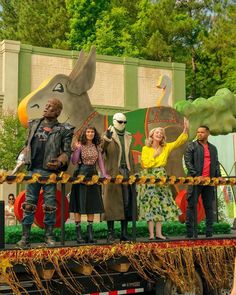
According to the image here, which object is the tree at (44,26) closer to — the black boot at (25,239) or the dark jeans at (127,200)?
the dark jeans at (127,200)

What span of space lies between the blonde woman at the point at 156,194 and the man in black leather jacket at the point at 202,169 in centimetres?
26

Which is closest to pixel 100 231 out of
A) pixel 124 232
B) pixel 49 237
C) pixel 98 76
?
pixel 124 232

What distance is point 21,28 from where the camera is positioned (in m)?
34.9

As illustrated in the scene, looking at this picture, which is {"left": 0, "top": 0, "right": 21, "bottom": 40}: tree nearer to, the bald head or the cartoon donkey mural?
the cartoon donkey mural

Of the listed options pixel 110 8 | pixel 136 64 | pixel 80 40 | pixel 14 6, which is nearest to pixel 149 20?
pixel 110 8

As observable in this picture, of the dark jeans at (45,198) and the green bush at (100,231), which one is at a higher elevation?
the dark jeans at (45,198)

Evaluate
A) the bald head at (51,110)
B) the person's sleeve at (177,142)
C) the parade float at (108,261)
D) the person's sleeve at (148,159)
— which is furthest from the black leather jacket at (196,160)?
the bald head at (51,110)

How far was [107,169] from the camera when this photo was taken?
276 inches

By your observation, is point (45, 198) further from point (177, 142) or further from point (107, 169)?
point (177, 142)

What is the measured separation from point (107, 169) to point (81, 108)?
227 centimetres

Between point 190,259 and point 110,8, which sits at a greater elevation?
point 110,8

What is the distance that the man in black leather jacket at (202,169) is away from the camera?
284 inches

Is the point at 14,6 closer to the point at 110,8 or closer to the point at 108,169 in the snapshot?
the point at 110,8

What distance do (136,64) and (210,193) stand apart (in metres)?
20.7
